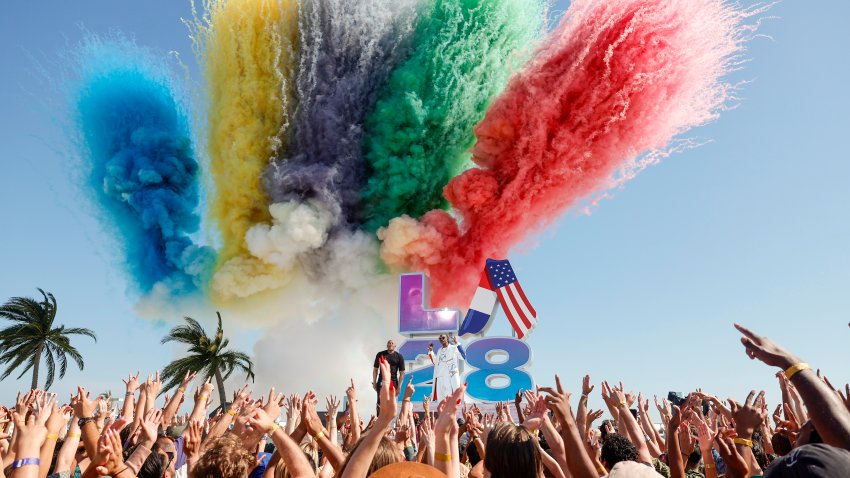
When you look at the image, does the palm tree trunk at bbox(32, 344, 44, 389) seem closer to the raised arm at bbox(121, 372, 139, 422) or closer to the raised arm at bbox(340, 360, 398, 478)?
the raised arm at bbox(121, 372, 139, 422)

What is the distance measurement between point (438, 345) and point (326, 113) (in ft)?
29.8

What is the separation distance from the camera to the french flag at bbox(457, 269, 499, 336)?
798 inches

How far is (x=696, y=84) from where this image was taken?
1543cm

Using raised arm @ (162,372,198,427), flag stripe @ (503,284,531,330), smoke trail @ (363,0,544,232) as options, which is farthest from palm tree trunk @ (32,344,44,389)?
raised arm @ (162,372,198,427)

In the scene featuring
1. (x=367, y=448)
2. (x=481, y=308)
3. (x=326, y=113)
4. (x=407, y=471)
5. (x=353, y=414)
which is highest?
(x=326, y=113)

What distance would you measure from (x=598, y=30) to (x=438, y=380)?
11.4 meters

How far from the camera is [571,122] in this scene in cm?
1727

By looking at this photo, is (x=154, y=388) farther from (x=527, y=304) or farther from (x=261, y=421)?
(x=527, y=304)

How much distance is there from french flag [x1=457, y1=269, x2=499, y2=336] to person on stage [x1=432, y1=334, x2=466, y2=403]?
131cm

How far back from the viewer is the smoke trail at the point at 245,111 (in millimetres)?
20469

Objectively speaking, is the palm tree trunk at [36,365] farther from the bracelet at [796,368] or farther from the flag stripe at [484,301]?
the bracelet at [796,368]

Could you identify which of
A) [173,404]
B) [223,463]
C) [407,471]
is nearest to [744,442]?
[407,471]

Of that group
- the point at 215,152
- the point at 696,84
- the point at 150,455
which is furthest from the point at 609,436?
the point at 215,152

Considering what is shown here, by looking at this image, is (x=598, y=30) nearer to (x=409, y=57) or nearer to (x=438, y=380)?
(x=409, y=57)
